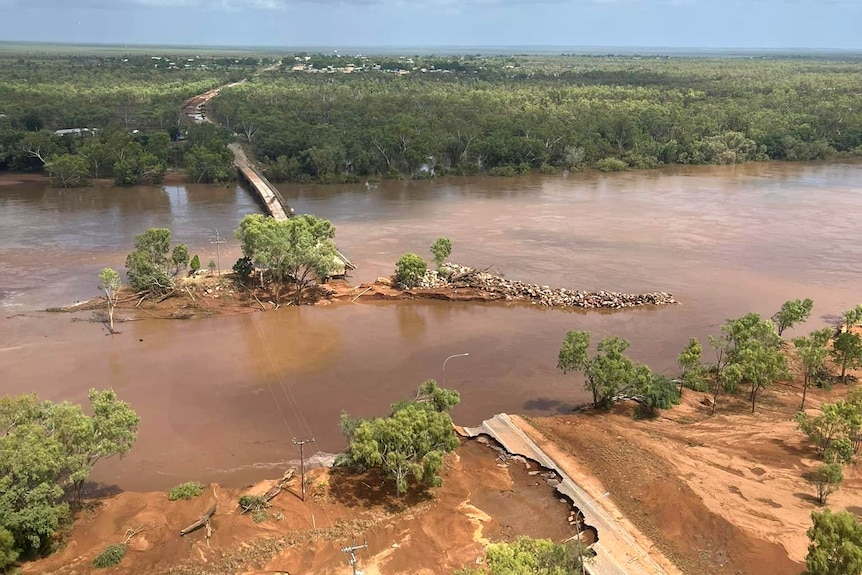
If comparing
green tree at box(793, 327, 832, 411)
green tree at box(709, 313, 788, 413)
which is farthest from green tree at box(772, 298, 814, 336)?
green tree at box(709, 313, 788, 413)

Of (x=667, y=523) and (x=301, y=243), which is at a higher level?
(x=301, y=243)

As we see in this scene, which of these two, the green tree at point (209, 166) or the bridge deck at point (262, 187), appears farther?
the green tree at point (209, 166)

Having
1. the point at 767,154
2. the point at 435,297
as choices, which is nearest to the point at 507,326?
the point at 435,297

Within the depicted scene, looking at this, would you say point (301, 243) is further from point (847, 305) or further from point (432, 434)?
point (847, 305)

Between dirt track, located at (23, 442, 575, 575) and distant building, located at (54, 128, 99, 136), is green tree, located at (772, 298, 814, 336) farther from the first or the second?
distant building, located at (54, 128, 99, 136)

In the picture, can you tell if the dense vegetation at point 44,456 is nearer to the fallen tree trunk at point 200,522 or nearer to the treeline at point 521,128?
the fallen tree trunk at point 200,522

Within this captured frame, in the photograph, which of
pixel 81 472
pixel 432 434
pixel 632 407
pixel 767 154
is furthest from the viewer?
pixel 767 154

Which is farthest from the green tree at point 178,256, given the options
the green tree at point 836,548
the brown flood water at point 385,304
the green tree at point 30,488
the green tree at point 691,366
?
the green tree at point 836,548
